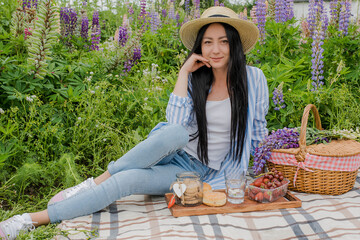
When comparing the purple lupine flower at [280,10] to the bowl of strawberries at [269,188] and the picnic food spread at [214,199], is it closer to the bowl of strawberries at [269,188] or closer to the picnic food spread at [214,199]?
the bowl of strawberries at [269,188]

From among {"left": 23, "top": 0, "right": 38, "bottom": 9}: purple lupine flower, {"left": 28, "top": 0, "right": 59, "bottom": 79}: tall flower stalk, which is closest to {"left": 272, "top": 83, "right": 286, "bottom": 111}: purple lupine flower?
{"left": 28, "top": 0, "right": 59, "bottom": 79}: tall flower stalk

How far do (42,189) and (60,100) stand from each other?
2.44 ft

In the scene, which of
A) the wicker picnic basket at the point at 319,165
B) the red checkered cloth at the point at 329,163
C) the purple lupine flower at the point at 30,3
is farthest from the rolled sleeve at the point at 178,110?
the purple lupine flower at the point at 30,3

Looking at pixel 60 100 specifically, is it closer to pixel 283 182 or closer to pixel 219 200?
pixel 219 200

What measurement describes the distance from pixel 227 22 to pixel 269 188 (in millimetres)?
1091

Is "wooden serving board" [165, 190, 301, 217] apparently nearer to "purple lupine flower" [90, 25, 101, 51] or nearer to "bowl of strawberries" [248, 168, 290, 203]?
"bowl of strawberries" [248, 168, 290, 203]

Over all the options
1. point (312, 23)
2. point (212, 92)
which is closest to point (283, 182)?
point (212, 92)

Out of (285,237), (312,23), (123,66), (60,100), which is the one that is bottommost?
(285,237)

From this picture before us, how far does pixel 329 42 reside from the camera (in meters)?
3.85

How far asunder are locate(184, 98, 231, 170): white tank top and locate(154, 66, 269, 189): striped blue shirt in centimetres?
9

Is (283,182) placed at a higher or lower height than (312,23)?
lower

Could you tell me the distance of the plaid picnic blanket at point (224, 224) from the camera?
2123mm

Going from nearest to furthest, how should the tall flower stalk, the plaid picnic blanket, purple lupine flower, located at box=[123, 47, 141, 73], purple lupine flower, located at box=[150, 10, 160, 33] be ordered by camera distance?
the plaid picnic blanket, the tall flower stalk, purple lupine flower, located at box=[123, 47, 141, 73], purple lupine flower, located at box=[150, 10, 160, 33]

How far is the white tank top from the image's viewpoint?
2.71m
